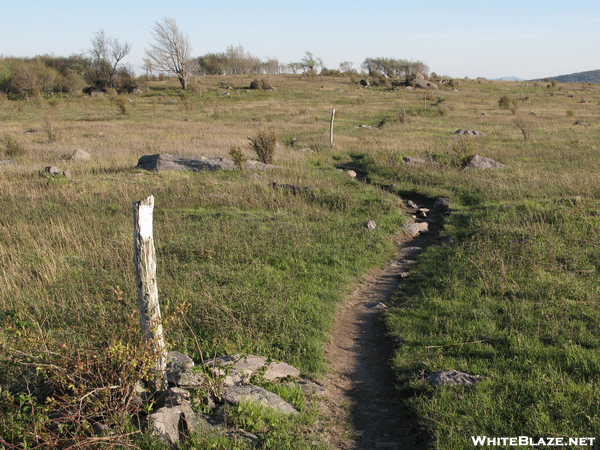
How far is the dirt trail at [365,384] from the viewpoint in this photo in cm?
365

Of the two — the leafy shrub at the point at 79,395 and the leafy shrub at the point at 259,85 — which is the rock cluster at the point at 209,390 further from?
the leafy shrub at the point at 259,85

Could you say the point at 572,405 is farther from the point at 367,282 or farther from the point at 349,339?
the point at 367,282

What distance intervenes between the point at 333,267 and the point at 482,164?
944 cm

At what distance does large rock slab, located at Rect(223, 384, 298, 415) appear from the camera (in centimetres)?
352

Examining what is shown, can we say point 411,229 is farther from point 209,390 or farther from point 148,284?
point 148,284

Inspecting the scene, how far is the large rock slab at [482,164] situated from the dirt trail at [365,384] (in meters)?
8.71

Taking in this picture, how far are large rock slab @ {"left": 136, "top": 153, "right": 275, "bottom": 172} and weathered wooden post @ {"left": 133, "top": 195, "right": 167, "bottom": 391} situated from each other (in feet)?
35.8

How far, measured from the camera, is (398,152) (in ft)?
54.4

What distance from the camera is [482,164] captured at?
14.1 m

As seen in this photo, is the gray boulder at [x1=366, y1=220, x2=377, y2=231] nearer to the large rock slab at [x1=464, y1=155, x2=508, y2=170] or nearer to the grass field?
the grass field

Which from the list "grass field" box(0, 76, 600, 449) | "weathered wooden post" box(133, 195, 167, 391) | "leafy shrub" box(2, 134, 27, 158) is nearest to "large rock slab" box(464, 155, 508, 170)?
"grass field" box(0, 76, 600, 449)

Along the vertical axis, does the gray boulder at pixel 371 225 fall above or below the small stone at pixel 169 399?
above

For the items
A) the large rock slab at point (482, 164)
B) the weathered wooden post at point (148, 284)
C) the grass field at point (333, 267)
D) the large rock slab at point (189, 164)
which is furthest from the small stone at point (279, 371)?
the large rock slab at point (482, 164)

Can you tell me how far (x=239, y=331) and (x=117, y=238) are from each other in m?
4.05
